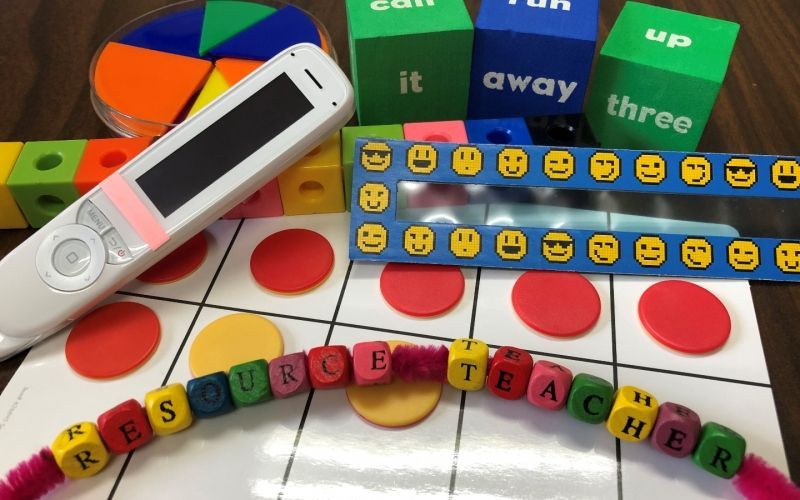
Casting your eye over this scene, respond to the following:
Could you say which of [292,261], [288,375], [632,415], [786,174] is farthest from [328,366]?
[786,174]

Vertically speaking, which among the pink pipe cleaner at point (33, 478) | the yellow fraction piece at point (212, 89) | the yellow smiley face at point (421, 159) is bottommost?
the pink pipe cleaner at point (33, 478)

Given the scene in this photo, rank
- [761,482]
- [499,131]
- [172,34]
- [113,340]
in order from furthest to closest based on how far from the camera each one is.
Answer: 1. [172,34]
2. [499,131]
3. [113,340]
4. [761,482]

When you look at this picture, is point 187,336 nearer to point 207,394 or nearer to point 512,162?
point 207,394

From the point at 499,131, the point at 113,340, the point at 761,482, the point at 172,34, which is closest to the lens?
the point at 761,482

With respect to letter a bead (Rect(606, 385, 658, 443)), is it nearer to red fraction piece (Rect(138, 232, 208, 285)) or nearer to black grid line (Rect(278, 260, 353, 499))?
black grid line (Rect(278, 260, 353, 499))

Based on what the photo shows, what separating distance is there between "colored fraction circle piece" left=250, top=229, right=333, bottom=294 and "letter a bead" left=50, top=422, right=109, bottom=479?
198 millimetres

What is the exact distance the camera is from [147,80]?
0.76 m

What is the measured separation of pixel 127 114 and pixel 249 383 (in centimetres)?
36

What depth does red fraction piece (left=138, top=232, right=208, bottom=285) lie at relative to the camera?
640mm

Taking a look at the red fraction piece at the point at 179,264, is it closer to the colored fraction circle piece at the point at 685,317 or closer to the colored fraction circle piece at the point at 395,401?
the colored fraction circle piece at the point at 395,401

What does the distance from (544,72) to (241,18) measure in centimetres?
39

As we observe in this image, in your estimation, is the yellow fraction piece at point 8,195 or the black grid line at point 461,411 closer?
the black grid line at point 461,411

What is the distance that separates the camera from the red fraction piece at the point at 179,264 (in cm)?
64

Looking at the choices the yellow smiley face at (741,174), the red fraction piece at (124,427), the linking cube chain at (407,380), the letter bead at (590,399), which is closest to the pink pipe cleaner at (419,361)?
the linking cube chain at (407,380)
